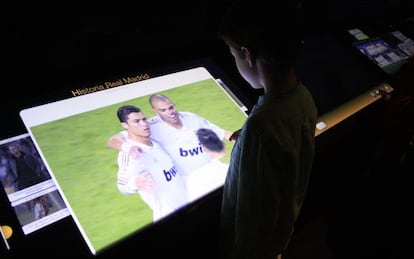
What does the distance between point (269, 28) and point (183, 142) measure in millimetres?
561

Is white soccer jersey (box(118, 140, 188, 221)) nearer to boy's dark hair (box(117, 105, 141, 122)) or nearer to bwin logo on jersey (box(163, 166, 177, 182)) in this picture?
bwin logo on jersey (box(163, 166, 177, 182))

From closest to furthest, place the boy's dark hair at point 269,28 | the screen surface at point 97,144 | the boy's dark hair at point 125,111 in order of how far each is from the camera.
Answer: the boy's dark hair at point 269,28 → the screen surface at point 97,144 → the boy's dark hair at point 125,111

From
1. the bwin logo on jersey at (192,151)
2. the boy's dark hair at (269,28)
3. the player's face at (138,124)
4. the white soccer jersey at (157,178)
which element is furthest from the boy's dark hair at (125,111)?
the boy's dark hair at (269,28)

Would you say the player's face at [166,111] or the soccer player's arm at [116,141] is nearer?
the soccer player's arm at [116,141]

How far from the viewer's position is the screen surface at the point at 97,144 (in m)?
1.19

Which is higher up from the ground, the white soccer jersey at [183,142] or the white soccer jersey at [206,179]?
the white soccer jersey at [183,142]

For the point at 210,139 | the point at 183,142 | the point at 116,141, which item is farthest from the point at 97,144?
the point at 210,139

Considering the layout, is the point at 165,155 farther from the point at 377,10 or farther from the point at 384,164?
the point at 377,10

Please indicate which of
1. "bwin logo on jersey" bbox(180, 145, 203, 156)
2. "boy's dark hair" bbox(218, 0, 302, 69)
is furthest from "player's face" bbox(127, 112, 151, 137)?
"boy's dark hair" bbox(218, 0, 302, 69)

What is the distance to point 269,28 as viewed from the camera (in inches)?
41.8

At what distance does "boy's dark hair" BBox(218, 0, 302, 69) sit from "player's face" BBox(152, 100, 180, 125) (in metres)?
0.50

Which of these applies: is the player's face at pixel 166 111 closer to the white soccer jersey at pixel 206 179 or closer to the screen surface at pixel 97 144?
the screen surface at pixel 97 144

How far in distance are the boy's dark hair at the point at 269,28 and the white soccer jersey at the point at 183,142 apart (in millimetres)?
482

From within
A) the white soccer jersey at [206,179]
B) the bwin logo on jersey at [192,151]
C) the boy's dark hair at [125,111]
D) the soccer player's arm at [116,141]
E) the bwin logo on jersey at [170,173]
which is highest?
the boy's dark hair at [125,111]
